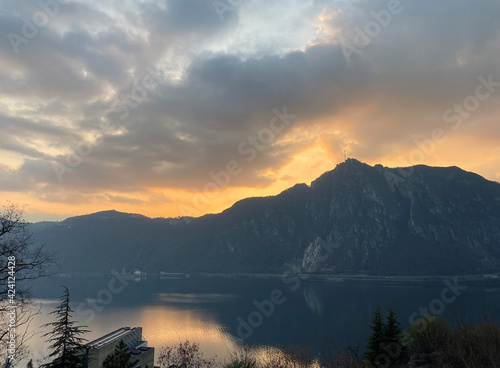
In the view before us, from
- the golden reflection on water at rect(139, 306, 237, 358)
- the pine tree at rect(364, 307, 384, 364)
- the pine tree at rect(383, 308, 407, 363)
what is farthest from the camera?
the golden reflection on water at rect(139, 306, 237, 358)

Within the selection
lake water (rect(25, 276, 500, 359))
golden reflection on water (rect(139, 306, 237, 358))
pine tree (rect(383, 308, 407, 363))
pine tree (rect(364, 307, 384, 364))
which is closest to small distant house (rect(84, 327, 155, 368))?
lake water (rect(25, 276, 500, 359))

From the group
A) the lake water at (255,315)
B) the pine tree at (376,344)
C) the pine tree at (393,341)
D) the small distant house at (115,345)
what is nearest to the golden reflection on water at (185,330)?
the lake water at (255,315)

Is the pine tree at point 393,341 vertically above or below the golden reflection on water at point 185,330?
above

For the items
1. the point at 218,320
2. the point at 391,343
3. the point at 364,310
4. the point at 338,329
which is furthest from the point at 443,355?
the point at 364,310

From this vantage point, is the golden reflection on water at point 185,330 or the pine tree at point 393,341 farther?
the golden reflection on water at point 185,330

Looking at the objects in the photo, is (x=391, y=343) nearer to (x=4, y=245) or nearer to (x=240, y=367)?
(x=240, y=367)

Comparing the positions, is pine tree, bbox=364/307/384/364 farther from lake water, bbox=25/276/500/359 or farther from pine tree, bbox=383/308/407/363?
lake water, bbox=25/276/500/359

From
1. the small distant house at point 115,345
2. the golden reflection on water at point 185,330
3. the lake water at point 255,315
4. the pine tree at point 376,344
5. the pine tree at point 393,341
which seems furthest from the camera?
the lake water at point 255,315

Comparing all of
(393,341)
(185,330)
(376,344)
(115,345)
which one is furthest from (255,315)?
(393,341)

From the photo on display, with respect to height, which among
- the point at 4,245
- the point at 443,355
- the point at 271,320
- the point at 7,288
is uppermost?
the point at 4,245

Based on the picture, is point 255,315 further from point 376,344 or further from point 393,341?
point 393,341

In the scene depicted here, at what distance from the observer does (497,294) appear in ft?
503

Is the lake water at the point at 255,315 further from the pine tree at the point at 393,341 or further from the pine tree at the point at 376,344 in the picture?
the pine tree at the point at 393,341

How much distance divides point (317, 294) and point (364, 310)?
53.3 meters
